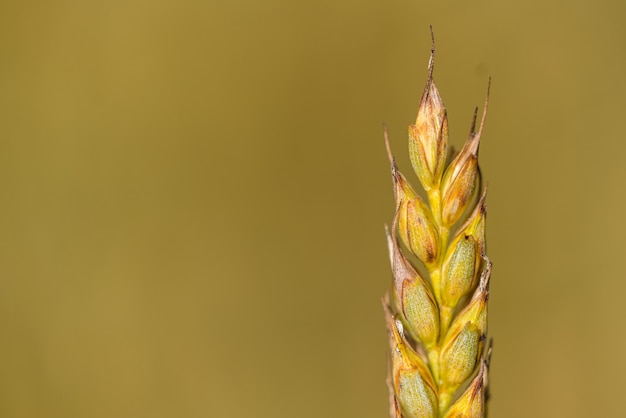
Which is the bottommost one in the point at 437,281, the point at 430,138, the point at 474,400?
the point at 474,400

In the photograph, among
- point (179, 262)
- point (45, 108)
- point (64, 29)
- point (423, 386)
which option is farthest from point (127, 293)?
point (423, 386)

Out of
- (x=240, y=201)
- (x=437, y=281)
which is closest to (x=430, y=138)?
(x=437, y=281)

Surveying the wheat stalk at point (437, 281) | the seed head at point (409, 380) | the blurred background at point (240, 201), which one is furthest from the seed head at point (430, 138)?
the blurred background at point (240, 201)

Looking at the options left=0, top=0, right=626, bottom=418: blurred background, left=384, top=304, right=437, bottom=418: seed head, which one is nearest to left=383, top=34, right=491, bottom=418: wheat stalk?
left=384, top=304, right=437, bottom=418: seed head

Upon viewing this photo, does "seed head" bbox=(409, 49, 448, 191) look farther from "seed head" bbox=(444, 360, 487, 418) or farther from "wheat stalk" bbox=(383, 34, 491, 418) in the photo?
"seed head" bbox=(444, 360, 487, 418)

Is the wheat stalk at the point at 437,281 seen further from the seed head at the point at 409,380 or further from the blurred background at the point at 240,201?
the blurred background at the point at 240,201

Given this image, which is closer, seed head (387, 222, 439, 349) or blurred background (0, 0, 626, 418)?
seed head (387, 222, 439, 349)

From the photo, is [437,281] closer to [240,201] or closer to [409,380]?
[409,380]

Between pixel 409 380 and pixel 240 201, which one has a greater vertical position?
pixel 240 201
